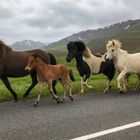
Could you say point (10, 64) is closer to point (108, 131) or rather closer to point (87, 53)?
point (87, 53)

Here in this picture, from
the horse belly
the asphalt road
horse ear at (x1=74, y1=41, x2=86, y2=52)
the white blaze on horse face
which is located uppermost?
horse ear at (x1=74, y1=41, x2=86, y2=52)

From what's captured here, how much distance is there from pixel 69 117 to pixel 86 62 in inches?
215

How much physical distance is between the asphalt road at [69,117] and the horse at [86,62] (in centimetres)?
166

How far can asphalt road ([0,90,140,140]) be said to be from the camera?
7484mm

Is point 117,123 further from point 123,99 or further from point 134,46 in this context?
point 134,46

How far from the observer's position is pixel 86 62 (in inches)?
569

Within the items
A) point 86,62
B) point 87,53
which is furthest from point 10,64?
point 87,53

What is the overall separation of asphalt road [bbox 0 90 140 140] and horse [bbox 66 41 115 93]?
1659 millimetres

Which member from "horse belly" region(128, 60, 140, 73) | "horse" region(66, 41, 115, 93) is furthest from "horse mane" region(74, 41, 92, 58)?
"horse belly" region(128, 60, 140, 73)

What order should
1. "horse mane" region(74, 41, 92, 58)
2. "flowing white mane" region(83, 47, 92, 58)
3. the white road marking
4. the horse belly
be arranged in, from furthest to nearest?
1. "flowing white mane" region(83, 47, 92, 58)
2. "horse mane" region(74, 41, 92, 58)
3. the horse belly
4. the white road marking

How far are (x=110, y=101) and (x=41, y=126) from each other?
393 centimetres

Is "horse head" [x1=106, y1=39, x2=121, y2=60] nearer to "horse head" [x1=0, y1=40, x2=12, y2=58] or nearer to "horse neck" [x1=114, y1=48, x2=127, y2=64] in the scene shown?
"horse neck" [x1=114, y1=48, x2=127, y2=64]

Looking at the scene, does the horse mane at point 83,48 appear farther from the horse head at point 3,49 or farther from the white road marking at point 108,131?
the white road marking at point 108,131

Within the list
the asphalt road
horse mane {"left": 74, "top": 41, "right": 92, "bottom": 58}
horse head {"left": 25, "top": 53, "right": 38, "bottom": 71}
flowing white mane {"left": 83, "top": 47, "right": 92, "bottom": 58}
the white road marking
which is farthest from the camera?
flowing white mane {"left": 83, "top": 47, "right": 92, "bottom": 58}
